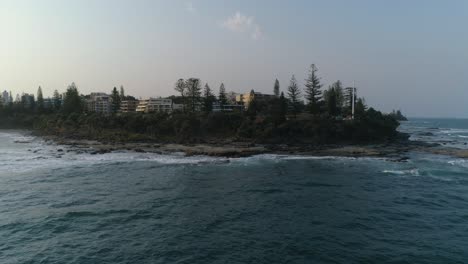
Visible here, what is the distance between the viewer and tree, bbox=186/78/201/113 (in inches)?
3844

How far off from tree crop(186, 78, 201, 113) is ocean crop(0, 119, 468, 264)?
6019cm

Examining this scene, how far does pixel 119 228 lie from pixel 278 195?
12768mm

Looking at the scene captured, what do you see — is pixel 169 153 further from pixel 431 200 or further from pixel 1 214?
pixel 431 200

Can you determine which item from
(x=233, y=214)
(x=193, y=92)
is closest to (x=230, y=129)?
(x=193, y=92)

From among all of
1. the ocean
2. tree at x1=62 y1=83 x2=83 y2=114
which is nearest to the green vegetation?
tree at x1=62 y1=83 x2=83 y2=114

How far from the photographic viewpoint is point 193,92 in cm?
9756

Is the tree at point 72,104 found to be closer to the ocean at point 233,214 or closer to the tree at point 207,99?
the tree at point 207,99

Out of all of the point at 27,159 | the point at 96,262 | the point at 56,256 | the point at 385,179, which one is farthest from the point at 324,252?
the point at 27,159

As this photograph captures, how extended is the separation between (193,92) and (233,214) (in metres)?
78.7

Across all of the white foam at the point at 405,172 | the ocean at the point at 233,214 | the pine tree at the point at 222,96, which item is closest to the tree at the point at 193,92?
the pine tree at the point at 222,96

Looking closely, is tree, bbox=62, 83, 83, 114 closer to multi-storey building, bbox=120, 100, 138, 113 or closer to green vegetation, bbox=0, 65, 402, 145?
green vegetation, bbox=0, 65, 402, 145

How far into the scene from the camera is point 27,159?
1781 inches

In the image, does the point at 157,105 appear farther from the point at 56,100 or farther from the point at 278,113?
the point at 278,113

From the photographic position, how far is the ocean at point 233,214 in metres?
15.8
